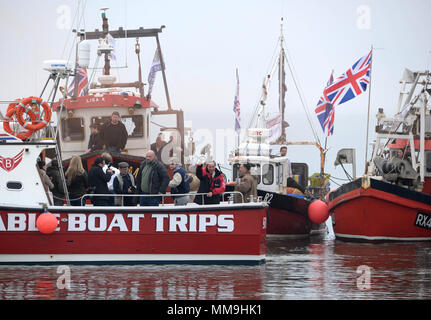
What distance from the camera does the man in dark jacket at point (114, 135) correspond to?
19.2 m

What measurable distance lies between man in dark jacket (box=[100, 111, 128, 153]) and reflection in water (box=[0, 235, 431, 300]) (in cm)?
417

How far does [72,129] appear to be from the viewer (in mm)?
20953

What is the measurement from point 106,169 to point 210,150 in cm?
589

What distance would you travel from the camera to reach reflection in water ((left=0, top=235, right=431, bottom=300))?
12953 millimetres

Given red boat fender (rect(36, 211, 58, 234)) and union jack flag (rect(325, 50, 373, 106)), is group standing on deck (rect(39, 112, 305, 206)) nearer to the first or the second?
red boat fender (rect(36, 211, 58, 234))

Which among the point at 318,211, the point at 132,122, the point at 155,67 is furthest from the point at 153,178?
the point at 155,67

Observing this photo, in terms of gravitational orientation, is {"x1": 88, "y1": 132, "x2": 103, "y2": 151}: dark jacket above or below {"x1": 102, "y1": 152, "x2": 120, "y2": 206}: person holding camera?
above

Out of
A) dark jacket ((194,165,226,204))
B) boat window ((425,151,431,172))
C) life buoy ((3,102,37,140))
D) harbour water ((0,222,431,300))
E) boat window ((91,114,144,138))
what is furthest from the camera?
boat window ((425,151,431,172))

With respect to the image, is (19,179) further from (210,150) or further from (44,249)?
(210,150)

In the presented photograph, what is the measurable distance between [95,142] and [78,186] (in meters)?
3.78

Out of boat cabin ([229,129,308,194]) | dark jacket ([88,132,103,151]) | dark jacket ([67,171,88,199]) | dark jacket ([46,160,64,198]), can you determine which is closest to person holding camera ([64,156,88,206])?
dark jacket ([67,171,88,199])

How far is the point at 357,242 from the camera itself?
23.3 meters

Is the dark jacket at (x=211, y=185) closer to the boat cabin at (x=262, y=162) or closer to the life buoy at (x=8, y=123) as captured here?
the life buoy at (x=8, y=123)

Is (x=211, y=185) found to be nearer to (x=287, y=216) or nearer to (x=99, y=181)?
(x=99, y=181)
